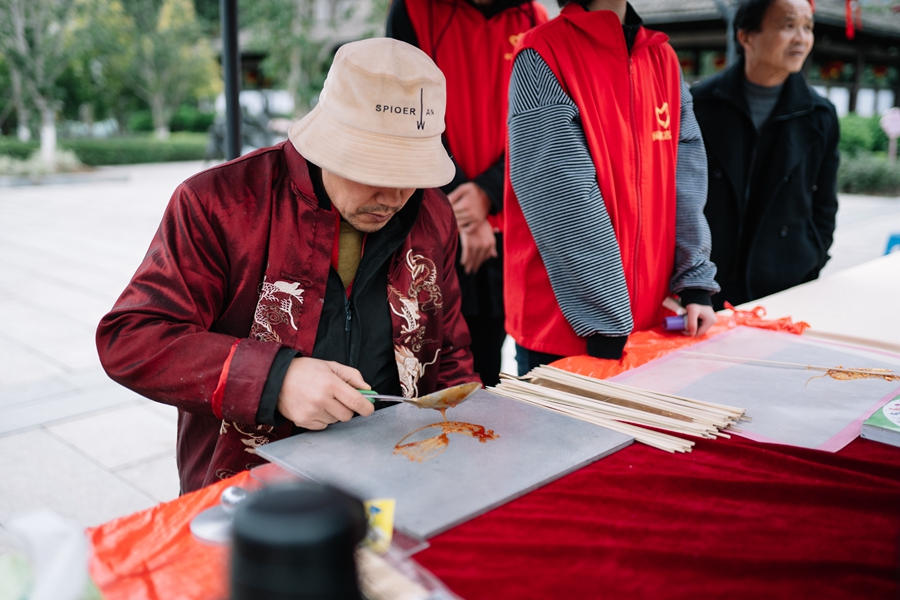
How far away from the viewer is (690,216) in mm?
1821

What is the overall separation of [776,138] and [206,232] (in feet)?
6.03

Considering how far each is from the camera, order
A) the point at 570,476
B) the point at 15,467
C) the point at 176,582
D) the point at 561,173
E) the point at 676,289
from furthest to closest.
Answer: the point at 15,467, the point at 676,289, the point at 561,173, the point at 570,476, the point at 176,582

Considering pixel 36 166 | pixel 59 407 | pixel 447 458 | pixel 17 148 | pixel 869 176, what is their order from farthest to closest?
pixel 17 148 < pixel 36 166 < pixel 869 176 < pixel 59 407 < pixel 447 458

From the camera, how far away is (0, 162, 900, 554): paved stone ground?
2.50 m

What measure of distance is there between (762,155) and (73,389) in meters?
3.01

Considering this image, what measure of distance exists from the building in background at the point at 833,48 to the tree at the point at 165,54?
12.4 meters

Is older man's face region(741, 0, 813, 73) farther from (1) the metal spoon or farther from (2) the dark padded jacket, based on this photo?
(1) the metal spoon

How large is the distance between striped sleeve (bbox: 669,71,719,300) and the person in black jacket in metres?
0.48

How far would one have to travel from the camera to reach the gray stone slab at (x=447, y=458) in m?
0.89

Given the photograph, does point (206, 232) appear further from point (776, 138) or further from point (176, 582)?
point (776, 138)

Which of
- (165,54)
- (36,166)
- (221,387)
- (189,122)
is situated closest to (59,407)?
(221,387)

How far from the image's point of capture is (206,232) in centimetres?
121

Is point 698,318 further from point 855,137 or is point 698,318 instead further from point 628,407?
point 855,137

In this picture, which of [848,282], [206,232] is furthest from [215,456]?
[848,282]
